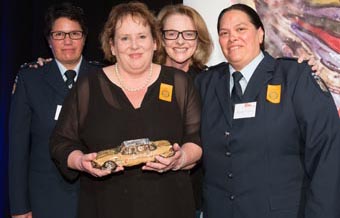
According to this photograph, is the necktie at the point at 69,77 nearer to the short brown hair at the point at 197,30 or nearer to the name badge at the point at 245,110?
the short brown hair at the point at 197,30

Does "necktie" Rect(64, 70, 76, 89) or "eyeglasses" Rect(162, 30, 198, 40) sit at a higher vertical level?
"eyeglasses" Rect(162, 30, 198, 40)

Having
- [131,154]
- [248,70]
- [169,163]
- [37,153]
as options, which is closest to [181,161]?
[169,163]

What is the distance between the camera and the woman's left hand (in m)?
1.82

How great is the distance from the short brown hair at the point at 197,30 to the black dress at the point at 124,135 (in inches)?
26.4

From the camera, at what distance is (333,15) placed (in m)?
3.00

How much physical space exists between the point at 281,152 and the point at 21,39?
7.76 feet

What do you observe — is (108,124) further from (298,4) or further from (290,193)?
(298,4)

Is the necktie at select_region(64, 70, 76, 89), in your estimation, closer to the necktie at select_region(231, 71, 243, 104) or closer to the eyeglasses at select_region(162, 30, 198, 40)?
the eyeglasses at select_region(162, 30, 198, 40)

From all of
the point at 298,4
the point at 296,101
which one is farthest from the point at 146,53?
the point at 298,4

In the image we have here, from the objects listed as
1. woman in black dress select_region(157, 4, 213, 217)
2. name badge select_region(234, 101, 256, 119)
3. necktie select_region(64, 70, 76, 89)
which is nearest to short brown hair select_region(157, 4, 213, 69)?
woman in black dress select_region(157, 4, 213, 217)

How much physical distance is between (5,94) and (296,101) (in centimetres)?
238

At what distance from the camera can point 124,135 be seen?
1988 mm

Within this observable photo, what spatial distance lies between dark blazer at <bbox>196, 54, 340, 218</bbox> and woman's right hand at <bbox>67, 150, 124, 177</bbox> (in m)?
0.57

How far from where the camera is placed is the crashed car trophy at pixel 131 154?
182cm
